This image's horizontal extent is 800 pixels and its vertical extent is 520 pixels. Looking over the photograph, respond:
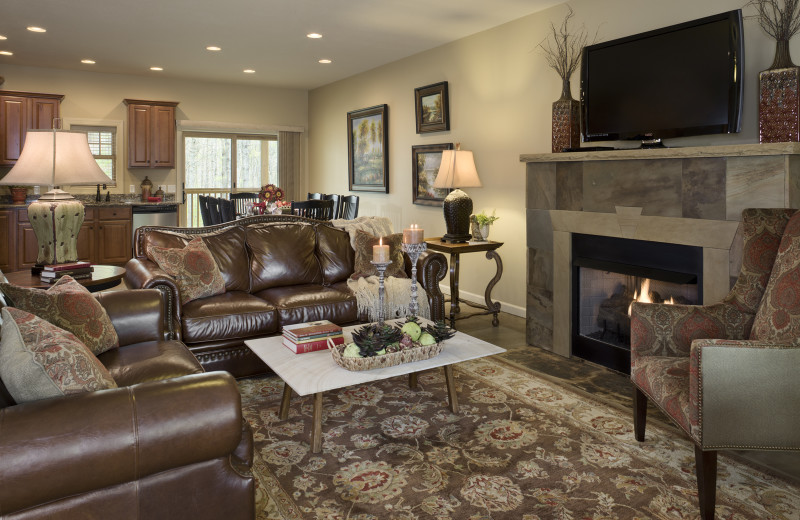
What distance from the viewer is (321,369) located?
8.30 feet

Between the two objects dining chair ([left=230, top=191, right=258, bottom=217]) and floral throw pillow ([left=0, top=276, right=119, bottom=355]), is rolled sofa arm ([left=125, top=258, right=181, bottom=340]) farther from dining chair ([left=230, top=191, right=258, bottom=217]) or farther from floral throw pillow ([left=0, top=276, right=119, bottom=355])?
dining chair ([left=230, top=191, right=258, bottom=217])

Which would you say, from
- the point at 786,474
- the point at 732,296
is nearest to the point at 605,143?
the point at 732,296

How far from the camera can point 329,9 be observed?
488 centimetres

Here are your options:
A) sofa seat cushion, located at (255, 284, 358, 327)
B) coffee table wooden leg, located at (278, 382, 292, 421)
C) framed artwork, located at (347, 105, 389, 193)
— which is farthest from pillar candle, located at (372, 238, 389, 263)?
framed artwork, located at (347, 105, 389, 193)

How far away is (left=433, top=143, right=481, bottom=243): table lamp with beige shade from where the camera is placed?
16.5 feet

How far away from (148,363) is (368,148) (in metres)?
5.59

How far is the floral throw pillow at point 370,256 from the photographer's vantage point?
4.19 m

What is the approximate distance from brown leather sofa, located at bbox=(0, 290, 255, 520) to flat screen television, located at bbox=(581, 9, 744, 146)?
3.11 meters

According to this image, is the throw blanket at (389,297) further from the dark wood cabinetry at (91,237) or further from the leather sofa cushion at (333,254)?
the dark wood cabinetry at (91,237)

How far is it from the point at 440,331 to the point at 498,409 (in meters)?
0.61

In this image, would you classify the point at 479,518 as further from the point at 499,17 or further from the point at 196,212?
the point at 196,212

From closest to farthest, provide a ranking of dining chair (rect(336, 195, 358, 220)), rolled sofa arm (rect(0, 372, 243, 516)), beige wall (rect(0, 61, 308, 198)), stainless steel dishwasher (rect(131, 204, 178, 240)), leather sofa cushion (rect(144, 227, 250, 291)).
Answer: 1. rolled sofa arm (rect(0, 372, 243, 516))
2. leather sofa cushion (rect(144, 227, 250, 291))
3. dining chair (rect(336, 195, 358, 220))
4. beige wall (rect(0, 61, 308, 198))
5. stainless steel dishwasher (rect(131, 204, 178, 240))

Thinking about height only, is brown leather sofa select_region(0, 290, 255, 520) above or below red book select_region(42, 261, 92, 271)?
below

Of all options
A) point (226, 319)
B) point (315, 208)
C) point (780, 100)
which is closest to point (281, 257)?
point (226, 319)
